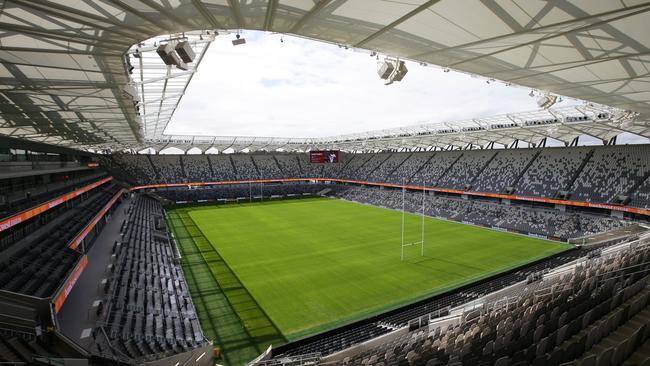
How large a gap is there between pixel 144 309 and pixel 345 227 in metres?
24.9

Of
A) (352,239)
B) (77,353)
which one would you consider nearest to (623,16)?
(77,353)

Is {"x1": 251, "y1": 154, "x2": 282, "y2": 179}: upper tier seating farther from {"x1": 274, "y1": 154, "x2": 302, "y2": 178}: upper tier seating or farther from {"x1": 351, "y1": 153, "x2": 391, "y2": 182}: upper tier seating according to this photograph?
{"x1": 351, "y1": 153, "x2": 391, "y2": 182}: upper tier seating

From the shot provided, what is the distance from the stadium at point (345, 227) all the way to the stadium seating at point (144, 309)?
0.39 ft

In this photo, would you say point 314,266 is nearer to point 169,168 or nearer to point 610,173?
point 610,173

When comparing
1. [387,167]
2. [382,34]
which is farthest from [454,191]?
[382,34]

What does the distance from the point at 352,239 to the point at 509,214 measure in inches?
777

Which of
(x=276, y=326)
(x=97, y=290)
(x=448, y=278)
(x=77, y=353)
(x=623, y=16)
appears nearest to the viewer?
(x=623, y=16)

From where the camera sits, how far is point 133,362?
914 cm

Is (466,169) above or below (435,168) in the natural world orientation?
below

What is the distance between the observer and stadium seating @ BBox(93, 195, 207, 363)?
11.3 meters

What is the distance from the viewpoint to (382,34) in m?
6.48

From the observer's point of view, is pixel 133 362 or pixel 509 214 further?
pixel 509 214

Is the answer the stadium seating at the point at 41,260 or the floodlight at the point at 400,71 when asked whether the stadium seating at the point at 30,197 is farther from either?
the floodlight at the point at 400,71

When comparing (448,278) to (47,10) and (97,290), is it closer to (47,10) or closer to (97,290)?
(97,290)
